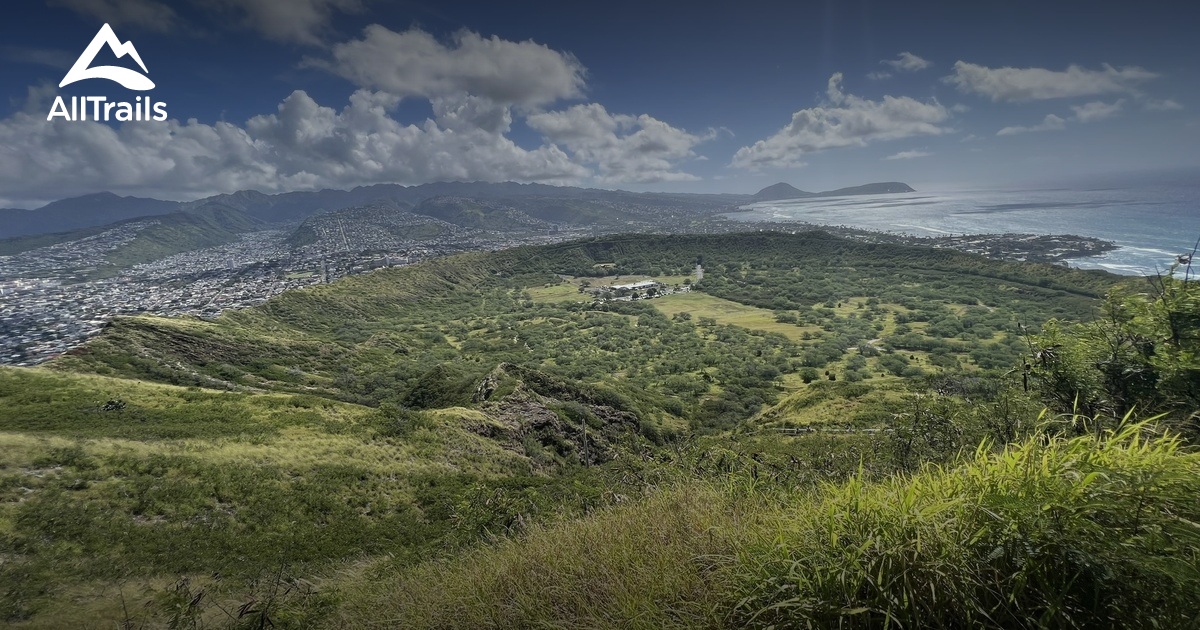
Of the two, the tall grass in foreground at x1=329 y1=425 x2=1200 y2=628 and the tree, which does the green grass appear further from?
the tall grass in foreground at x1=329 y1=425 x2=1200 y2=628

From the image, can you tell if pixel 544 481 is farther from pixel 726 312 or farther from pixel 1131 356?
pixel 726 312

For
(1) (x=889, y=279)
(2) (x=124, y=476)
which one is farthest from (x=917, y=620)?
(1) (x=889, y=279)

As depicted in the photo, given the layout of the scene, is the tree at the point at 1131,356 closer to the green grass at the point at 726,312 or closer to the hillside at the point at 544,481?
the hillside at the point at 544,481

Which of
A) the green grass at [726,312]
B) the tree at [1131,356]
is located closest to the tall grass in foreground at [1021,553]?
the tree at [1131,356]

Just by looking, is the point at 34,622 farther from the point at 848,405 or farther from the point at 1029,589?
the point at 848,405

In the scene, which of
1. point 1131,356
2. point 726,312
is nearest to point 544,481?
point 1131,356
